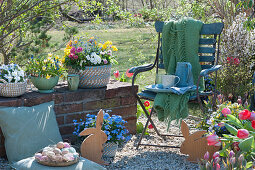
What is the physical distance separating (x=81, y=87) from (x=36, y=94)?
A: 44 cm

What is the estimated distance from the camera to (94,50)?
321 cm

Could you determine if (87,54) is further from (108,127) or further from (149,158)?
(149,158)

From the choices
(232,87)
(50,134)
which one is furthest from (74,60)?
(232,87)

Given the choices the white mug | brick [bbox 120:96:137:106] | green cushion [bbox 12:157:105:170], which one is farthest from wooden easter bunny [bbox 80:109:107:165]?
the white mug

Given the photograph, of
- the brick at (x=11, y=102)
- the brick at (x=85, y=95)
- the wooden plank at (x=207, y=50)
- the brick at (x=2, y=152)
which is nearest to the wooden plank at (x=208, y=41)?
the wooden plank at (x=207, y=50)

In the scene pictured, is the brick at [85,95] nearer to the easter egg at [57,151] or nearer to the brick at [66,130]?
the brick at [66,130]

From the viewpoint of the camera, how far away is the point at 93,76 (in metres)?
3.14

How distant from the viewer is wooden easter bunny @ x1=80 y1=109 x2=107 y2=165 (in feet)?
8.86

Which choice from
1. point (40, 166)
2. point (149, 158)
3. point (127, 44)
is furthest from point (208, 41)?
point (127, 44)

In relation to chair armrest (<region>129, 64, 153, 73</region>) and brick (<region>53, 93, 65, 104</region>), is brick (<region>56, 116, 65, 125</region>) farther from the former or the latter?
chair armrest (<region>129, 64, 153, 73</region>)

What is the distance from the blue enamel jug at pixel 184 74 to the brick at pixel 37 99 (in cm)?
115

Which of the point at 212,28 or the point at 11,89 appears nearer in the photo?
the point at 11,89

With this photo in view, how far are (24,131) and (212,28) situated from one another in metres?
1.87

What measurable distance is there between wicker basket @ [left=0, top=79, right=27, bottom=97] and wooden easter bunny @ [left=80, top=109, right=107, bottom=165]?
0.59 meters
